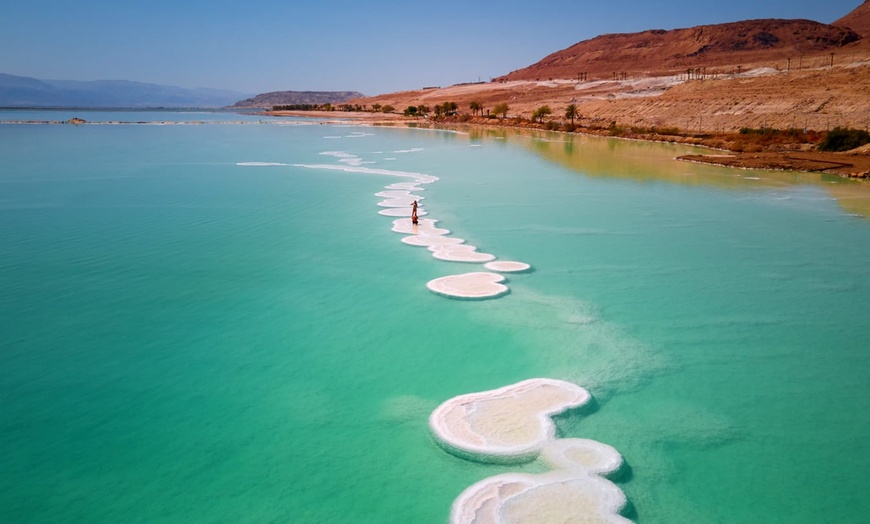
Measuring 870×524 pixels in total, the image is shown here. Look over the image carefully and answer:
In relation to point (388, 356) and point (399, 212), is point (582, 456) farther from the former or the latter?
point (399, 212)

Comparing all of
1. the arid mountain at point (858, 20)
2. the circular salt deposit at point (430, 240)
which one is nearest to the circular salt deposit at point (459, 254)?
the circular salt deposit at point (430, 240)

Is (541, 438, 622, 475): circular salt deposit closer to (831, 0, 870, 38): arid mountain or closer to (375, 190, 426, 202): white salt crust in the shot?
(375, 190, 426, 202): white salt crust

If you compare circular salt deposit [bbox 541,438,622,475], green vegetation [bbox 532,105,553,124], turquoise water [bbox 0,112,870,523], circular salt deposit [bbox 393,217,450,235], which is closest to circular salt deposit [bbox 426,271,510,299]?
turquoise water [bbox 0,112,870,523]

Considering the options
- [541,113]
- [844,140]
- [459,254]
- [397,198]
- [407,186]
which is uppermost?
[541,113]

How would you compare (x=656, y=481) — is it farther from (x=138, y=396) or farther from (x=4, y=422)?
(x=4, y=422)

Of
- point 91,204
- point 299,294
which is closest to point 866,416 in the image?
point 299,294

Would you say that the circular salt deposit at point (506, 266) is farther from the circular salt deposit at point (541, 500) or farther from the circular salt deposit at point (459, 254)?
the circular salt deposit at point (541, 500)

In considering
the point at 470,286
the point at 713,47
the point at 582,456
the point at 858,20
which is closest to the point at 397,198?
the point at 470,286
